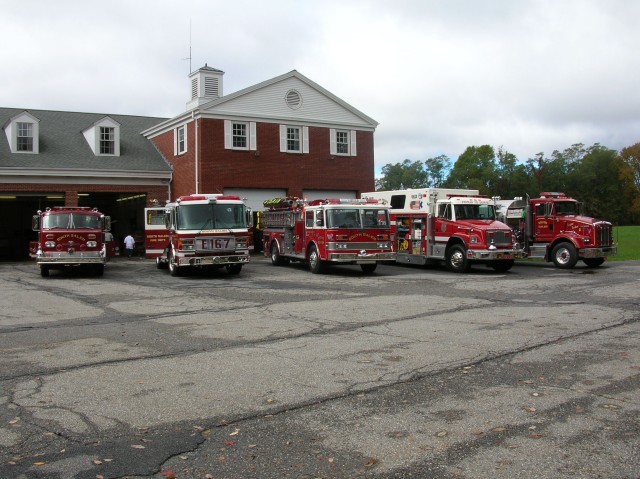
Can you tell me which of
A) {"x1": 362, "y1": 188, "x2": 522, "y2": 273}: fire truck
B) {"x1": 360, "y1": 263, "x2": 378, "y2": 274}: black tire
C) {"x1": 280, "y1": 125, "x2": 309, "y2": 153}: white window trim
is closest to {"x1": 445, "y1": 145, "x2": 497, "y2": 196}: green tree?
{"x1": 280, "y1": 125, "x2": 309, "y2": 153}: white window trim

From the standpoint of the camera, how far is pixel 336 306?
1331 cm

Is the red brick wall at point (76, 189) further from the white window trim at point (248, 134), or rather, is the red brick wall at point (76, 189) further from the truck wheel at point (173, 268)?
the truck wheel at point (173, 268)

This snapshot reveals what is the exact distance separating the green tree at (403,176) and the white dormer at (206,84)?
97.5m

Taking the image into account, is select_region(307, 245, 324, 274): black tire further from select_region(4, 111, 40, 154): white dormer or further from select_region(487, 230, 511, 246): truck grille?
select_region(4, 111, 40, 154): white dormer

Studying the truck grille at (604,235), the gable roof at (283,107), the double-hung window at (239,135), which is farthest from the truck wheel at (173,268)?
the truck grille at (604,235)

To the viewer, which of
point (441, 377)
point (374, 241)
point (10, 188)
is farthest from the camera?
point (10, 188)

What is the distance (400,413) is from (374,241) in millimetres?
15655

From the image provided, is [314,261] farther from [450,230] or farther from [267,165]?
[267,165]

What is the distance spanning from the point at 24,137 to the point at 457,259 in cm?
2221

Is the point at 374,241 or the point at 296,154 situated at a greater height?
the point at 296,154

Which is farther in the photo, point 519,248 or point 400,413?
point 519,248

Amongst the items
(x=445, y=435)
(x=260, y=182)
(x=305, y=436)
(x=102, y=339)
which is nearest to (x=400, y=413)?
(x=445, y=435)

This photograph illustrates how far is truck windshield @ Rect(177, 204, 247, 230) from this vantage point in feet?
66.0

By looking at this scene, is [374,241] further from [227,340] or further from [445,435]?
[445,435]
